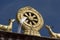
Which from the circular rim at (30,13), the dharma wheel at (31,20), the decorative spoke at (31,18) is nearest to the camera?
the dharma wheel at (31,20)

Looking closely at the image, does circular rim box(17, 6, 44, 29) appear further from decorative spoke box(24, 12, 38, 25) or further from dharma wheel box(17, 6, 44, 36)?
decorative spoke box(24, 12, 38, 25)

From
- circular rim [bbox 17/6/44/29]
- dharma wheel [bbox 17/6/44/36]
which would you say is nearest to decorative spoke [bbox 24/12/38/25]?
dharma wheel [bbox 17/6/44/36]

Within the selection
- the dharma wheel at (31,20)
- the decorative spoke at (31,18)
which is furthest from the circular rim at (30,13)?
the decorative spoke at (31,18)

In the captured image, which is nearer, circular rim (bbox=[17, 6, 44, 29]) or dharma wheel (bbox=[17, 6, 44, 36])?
dharma wheel (bbox=[17, 6, 44, 36])

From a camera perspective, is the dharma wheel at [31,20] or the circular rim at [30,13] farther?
the circular rim at [30,13]

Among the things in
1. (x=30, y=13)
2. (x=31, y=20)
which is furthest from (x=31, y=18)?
(x=30, y=13)

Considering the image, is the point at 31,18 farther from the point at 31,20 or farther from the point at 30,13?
the point at 30,13

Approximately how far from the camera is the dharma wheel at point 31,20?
102 ft

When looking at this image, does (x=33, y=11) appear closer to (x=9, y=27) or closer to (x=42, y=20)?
(x=42, y=20)

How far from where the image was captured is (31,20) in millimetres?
31859

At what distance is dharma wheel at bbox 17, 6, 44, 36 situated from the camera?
31.2m

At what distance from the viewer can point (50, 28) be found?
32.0m

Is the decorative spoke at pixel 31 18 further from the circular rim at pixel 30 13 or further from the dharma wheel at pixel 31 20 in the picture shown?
the circular rim at pixel 30 13

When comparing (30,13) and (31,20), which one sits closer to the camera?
(31,20)
